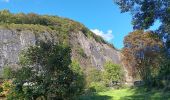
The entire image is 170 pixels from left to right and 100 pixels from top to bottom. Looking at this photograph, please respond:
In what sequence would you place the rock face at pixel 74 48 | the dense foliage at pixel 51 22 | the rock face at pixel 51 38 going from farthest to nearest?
the dense foliage at pixel 51 22, the rock face at pixel 74 48, the rock face at pixel 51 38

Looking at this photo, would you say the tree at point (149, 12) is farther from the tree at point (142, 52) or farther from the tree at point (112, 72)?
the tree at point (112, 72)

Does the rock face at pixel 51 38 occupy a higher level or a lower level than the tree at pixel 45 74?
higher

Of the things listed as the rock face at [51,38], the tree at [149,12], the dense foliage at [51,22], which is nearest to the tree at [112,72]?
the rock face at [51,38]

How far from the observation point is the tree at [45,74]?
21.2m

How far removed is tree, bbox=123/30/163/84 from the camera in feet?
165

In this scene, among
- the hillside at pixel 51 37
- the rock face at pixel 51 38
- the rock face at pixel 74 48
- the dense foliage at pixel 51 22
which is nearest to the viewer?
the rock face at pixel 51 38

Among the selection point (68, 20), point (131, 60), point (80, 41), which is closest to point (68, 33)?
point (80, 41)

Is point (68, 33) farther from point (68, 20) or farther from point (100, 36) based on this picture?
point (100, 36)

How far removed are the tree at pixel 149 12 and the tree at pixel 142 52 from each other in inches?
1035

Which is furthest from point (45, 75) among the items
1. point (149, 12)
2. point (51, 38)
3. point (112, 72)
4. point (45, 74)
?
point (51, 38)

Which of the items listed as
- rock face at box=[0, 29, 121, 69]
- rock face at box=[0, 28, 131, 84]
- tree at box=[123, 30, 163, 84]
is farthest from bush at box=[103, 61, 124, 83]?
rock face at box=[0, 29, 121, 69]

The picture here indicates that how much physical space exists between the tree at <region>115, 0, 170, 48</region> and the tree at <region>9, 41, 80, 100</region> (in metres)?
4.09

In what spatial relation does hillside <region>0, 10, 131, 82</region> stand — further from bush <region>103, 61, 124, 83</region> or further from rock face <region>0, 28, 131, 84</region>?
bush <region>103, 61, 124, 83</region>

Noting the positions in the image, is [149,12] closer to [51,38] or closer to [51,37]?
[51,38]
